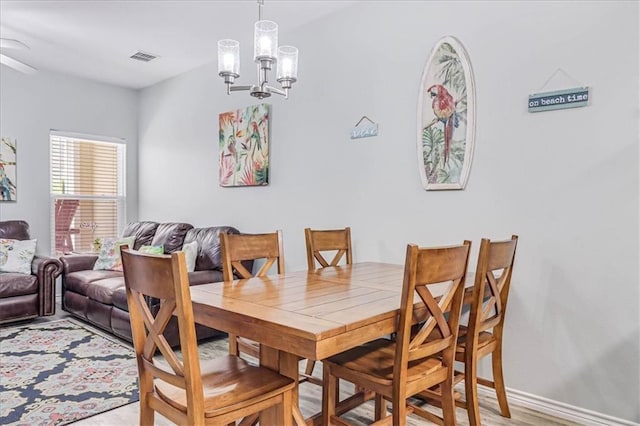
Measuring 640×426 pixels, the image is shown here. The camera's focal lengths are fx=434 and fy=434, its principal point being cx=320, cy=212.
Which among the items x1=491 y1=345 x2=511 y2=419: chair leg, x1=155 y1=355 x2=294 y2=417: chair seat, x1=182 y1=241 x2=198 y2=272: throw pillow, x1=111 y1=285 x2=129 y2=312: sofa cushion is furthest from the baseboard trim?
x1=111 y1=285 x2=129 y2=312: sofa cushion

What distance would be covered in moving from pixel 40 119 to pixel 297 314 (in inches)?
193

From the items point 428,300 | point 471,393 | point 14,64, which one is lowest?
point 471,393

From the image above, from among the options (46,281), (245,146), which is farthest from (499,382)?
(46,281)

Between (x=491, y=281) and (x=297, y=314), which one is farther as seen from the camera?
(x=491, y=281)

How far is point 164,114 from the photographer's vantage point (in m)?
5.39

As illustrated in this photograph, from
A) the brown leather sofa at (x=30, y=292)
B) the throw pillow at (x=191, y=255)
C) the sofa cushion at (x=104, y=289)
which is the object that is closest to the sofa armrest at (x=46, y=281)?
the brown leather sofa at (x=30, y=292)

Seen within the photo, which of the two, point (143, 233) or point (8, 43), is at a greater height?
point (8, 43)

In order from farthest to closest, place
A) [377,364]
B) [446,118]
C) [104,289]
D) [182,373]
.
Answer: [104,289], [446,118], [377,364], [182,373]

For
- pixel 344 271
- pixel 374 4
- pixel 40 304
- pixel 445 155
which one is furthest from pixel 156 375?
pixel 40 304

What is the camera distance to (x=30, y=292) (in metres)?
4.12

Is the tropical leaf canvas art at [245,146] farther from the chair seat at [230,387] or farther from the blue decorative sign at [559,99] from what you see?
the chair seat at [230,387]

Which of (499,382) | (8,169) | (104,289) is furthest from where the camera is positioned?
(8,169)

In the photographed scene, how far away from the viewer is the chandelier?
Answer: 223cm

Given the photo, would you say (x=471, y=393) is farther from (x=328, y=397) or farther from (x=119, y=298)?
(x=119, y=298)
